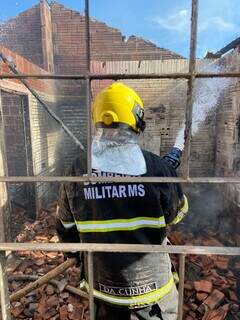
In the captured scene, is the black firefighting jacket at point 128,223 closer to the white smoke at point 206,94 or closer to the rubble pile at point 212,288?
the rubble pile at point 212,288

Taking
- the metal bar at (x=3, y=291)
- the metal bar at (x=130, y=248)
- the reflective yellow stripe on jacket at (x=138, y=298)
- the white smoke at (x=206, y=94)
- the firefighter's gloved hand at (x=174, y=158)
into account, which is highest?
the white smoke at (x=206, y=94)

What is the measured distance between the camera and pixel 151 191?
5.59 ft

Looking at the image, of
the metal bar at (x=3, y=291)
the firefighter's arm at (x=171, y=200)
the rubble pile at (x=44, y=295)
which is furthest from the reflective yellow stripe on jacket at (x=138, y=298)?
the rubble pile at (x=44, y=295)

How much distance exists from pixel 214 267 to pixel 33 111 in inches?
194

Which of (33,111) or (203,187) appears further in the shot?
(203,187)

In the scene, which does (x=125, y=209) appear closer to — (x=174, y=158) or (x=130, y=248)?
(x=130, y=248)

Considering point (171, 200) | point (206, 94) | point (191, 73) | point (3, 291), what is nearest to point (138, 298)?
point (171, 200)

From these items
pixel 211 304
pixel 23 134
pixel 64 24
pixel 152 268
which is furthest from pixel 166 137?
pixel 64 24

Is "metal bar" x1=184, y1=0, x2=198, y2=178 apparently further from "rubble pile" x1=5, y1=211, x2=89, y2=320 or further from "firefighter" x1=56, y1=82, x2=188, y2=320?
"rubble pile" x1=5, y1=211, x2=89, y2=320

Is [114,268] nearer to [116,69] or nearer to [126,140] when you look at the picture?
[126,140]

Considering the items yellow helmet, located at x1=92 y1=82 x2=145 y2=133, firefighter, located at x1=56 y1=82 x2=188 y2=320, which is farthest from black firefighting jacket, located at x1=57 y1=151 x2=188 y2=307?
yellow helmet, located at x1=92 y1=82 x2=145 y2=133

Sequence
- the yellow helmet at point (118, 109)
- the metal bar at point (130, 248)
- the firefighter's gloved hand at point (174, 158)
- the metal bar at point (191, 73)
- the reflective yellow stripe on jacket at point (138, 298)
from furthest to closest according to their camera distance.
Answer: the firefighter's gloved hand at point (174, 158) → the reflective yellow stripe on jacket at point (138, 298) → the yellow helmet at point (118, 109) → the metal bar at point (130, 248) → the metal bar at point (191, 73)

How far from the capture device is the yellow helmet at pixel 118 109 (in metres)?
1.66

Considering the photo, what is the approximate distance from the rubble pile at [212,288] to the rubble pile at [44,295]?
1.38 m
